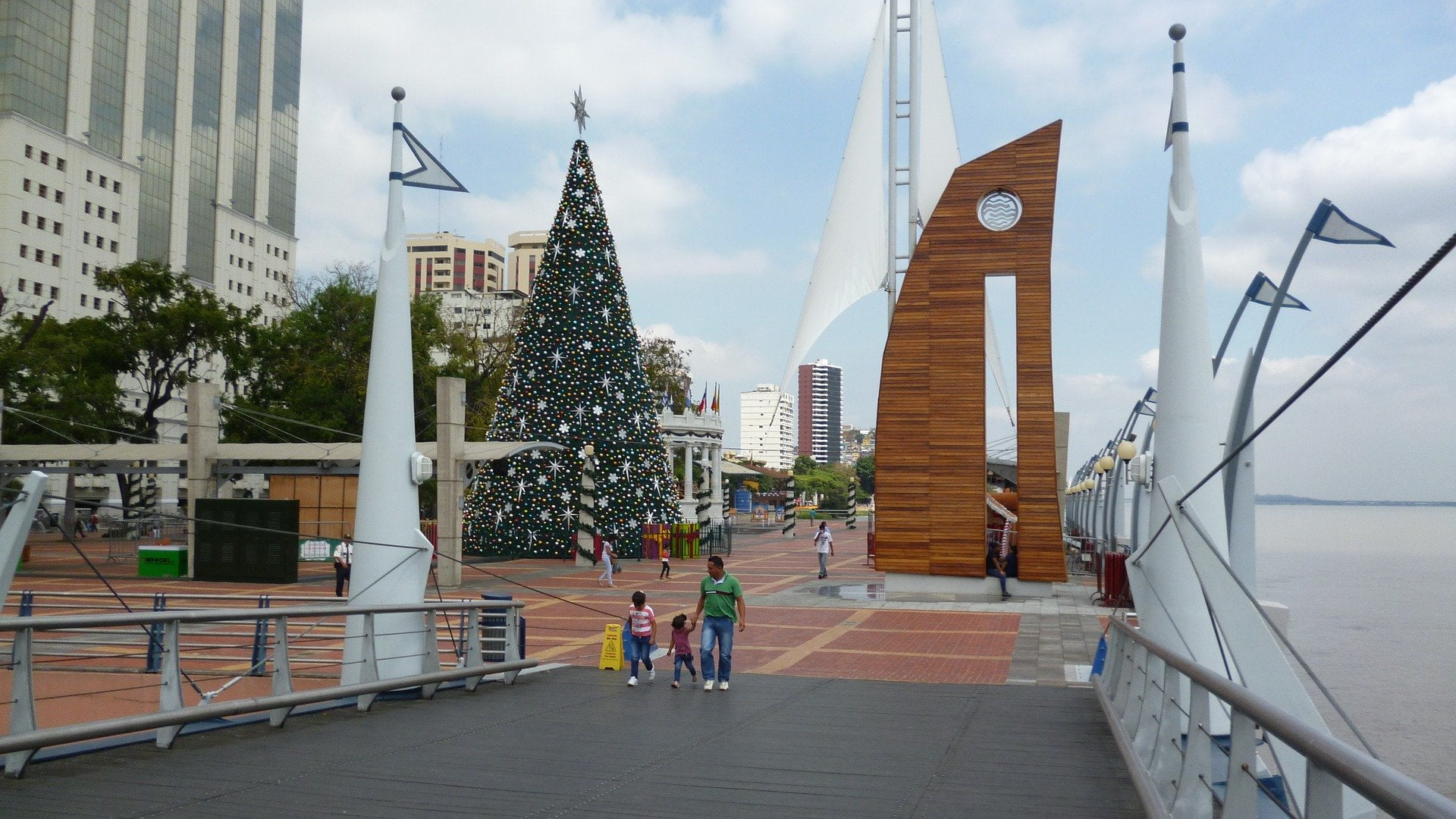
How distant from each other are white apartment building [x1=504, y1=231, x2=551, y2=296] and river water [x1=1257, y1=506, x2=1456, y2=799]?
419 ft

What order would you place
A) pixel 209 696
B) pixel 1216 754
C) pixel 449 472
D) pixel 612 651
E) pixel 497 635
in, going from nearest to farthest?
pixel 1216 754 < pixel 209 696 < pixel 497 635 < pixel 612 651 < pixel 449 472

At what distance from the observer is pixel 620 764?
789 cm

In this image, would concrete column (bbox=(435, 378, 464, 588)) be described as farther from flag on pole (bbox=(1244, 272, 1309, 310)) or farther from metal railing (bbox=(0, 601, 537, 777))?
flag on pole (bbox=(1244, 272, 1309, 310))

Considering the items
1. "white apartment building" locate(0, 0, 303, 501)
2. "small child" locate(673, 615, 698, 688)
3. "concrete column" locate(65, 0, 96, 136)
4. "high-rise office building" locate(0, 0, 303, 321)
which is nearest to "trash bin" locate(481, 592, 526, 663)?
"small child" locate(673, 615, 698, 688)

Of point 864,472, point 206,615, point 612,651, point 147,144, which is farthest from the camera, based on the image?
point 864,472

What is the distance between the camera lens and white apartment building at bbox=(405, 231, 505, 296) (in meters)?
174

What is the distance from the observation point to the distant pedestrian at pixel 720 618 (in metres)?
12.6

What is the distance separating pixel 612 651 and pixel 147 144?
277ft

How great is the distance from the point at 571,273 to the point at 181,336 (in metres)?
17.5

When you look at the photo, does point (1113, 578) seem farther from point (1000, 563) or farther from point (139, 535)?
point (139, 535)

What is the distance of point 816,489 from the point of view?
12781 centimetres

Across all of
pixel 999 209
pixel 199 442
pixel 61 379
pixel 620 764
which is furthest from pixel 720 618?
pixel 61 379

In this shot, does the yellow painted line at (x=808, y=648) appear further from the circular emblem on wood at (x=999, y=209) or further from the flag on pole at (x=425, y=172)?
the circular emblem on wood at (x=999, y=209)

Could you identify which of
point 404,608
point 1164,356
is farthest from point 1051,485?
point 404,608
